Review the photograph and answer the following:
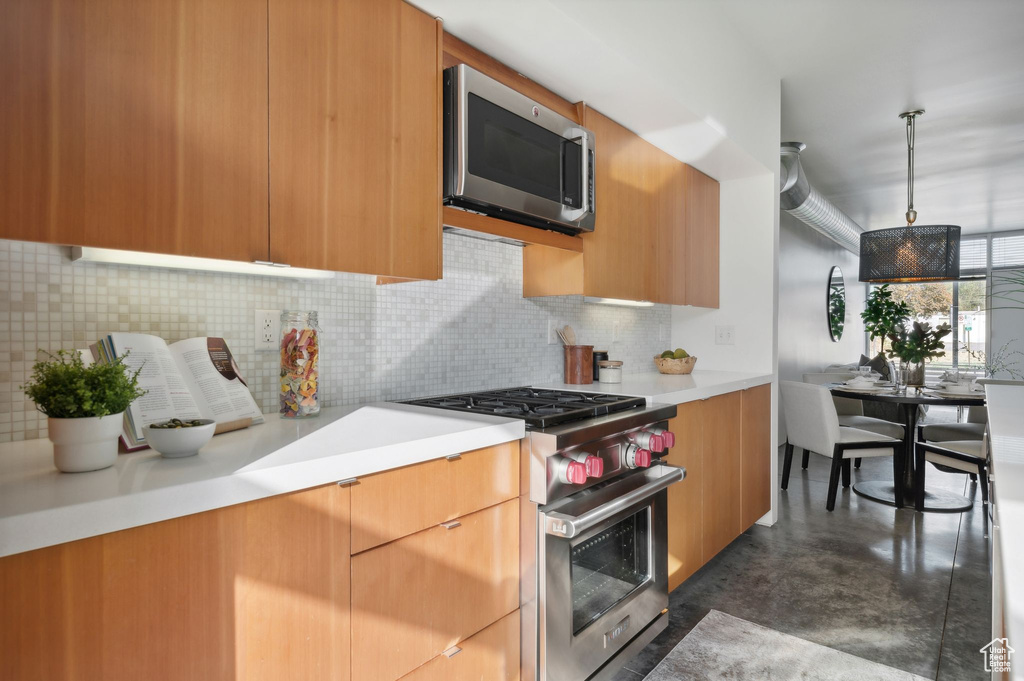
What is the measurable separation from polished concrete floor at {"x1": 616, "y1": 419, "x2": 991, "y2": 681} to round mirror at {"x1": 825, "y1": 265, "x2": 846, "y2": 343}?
13.4ft

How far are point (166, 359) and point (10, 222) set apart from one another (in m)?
0.45

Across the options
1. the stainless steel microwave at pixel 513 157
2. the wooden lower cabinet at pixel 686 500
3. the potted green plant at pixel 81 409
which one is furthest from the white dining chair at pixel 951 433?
the potted green plant at pixel 81 409

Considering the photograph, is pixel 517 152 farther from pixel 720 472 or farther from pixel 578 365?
pixel 720 472

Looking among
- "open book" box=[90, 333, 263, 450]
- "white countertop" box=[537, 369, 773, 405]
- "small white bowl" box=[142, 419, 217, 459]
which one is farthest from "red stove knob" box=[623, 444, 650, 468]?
"small white bowl" box=[142, 419, 217, 459]

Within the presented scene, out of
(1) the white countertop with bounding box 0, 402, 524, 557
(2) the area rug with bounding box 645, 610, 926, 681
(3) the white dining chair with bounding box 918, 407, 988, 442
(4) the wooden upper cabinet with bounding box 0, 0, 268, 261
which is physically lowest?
(2) the area rug with bounding box 645, 610, 926, 681

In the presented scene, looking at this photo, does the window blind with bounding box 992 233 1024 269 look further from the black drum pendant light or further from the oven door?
the oven door

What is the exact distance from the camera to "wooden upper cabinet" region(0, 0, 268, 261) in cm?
97

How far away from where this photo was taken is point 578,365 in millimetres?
2676

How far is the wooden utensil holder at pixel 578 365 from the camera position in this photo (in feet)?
8.77

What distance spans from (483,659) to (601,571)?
53 cm

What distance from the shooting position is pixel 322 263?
1405mm

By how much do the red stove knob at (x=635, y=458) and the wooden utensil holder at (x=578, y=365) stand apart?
2.59 feet

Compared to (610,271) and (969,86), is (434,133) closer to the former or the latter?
(610,271)

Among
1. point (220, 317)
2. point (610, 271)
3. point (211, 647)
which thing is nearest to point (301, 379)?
point (220, 317)
